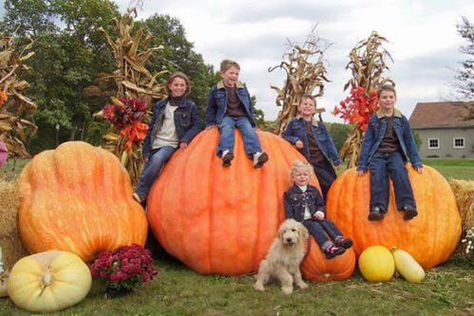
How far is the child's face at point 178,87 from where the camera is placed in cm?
Answer: 669

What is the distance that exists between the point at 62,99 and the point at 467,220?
100 feet

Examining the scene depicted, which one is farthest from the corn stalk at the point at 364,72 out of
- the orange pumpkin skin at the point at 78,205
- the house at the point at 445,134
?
the house at the point at 445,134

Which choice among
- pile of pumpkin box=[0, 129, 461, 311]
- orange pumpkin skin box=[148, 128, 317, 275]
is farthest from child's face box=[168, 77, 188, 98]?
orange pumpkin skin box=[148, 128, 317, 275]

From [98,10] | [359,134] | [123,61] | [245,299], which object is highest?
[98,10]

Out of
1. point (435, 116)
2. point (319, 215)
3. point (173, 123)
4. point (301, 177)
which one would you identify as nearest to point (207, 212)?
point (301, 177)

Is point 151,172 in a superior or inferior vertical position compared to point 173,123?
inferior

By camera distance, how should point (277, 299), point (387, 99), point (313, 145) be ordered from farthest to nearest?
point (313, 145)
point (387, 99)
point (277, 299)

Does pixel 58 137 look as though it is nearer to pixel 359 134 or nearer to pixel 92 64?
pixel 92 64

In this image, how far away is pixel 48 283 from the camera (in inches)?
183

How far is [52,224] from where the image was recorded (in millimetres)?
5371

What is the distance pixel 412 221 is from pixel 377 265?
0.66m

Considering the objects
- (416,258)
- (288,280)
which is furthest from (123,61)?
(416,258)

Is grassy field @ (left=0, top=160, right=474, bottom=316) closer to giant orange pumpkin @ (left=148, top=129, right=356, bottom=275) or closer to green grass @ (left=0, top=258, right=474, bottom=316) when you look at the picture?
green grass @ (left=0, top=258, right=474, bottom=316)

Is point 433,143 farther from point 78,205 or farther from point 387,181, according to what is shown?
point 78,205
